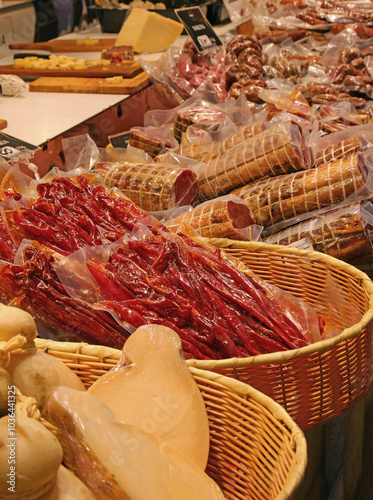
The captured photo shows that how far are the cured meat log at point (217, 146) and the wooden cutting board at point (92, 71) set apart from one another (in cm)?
133

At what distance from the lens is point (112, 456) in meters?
0.86

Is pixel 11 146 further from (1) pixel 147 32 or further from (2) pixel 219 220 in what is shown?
(1) pixel 147 32

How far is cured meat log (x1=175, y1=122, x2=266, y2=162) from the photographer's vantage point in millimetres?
2914

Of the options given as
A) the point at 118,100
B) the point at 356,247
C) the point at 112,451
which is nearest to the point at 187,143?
the point at 118,100

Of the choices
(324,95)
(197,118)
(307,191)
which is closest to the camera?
(307,191)

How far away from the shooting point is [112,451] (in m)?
0.86

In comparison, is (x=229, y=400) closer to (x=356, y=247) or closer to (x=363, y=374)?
(x=363, y=374)

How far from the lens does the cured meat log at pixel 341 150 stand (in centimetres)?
249

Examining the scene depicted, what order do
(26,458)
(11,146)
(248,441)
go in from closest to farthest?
(26,458)
(248,441)
(11,146)

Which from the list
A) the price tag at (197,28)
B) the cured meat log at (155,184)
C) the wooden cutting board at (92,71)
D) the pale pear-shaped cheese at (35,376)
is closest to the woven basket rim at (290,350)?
the pale pear-shaped cheese at (35,376)

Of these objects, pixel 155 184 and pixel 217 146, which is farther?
pixel 217 146

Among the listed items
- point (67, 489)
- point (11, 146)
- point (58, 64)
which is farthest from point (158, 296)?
point (58, 64)

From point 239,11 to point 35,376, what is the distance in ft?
17.1

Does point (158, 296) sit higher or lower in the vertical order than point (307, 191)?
higher
